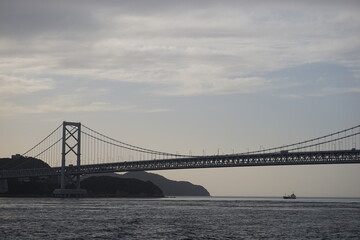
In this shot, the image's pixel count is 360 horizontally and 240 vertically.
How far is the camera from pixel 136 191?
191m

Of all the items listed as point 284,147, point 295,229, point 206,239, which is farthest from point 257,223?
point 284,147

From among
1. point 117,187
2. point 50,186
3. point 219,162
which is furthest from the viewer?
point 117,187

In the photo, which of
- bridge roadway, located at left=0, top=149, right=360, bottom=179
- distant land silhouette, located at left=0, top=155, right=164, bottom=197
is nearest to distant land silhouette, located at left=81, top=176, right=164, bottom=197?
distant land silhouette, located at left=0, top=155, right=164, bottom=197

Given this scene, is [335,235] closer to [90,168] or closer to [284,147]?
[284,147]

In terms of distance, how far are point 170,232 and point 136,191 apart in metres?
146

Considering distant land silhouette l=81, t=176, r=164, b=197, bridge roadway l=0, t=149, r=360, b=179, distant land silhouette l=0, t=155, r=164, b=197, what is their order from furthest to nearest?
distant land silhouette l=81, t=176, r=164, b=197 → distant land silhouette l=0, t=155, r=164, b=197 → bridge roadway l=0, t=149, r=360, b=179

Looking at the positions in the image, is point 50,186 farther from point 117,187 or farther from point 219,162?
point 219,162

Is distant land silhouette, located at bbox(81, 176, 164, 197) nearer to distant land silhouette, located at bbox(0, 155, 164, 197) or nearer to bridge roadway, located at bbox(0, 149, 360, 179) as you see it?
distant land silhouette, located at bbox(0, 155, 164, 197)

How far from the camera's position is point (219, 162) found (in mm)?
123250

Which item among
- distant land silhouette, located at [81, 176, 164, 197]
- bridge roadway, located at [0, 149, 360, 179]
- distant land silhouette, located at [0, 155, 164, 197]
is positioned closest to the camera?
bridge roadway, located at [0, 149, 360, 179]

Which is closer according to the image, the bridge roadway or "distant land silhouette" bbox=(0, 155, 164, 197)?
the bridge roadway

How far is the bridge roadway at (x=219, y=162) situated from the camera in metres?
106

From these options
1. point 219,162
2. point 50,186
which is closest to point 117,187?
point 50,186

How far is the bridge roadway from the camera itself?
106250 mm
